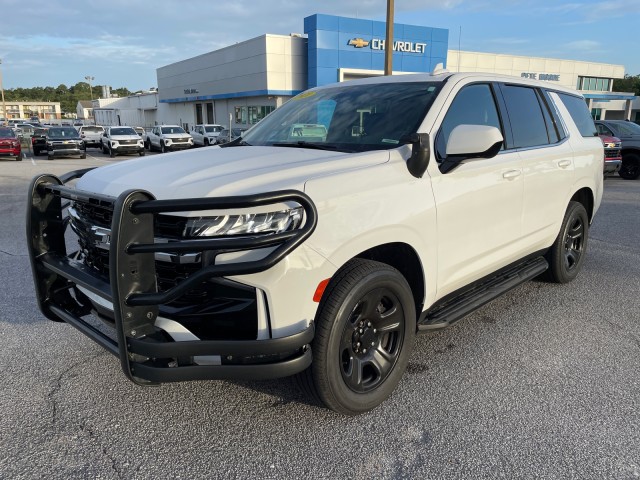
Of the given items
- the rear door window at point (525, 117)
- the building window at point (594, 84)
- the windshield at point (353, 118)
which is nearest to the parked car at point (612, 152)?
the rear door window at point (525, 117)

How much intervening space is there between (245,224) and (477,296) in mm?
2050

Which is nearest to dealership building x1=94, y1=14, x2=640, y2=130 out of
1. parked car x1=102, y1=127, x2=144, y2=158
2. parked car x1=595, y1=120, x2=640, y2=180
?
parked car x1=102, y1=127, x2=144, y2=158

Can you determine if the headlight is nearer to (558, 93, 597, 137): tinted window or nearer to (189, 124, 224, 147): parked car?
(558, 93, 597, 137): tinted window

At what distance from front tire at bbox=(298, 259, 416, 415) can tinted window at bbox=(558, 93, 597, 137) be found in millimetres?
3271

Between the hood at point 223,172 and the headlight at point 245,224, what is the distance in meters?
0.13

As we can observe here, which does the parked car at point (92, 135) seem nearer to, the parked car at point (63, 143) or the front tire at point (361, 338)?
the parked car at point (63, 143)

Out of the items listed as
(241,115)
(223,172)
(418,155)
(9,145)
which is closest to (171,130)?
(9,145)

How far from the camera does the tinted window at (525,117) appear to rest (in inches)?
161

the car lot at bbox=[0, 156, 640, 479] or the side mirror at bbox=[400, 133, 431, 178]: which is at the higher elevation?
the side mirror at bbox=[400, 133, 431, 178]

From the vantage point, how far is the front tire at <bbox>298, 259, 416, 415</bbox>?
8.39 feet

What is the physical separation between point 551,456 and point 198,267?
1.98 m

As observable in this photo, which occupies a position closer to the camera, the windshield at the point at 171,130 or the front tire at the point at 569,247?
the front tire at the point at 569,247

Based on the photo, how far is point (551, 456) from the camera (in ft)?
8.38

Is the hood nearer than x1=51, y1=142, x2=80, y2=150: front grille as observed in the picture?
Yes
